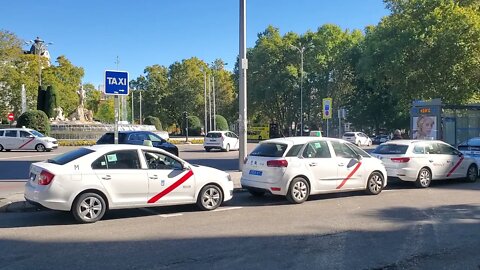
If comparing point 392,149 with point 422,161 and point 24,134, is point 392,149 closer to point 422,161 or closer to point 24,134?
point 422,161

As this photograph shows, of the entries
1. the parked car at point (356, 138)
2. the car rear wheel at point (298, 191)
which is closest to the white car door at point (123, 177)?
the car rear wheel at point (298, 191)

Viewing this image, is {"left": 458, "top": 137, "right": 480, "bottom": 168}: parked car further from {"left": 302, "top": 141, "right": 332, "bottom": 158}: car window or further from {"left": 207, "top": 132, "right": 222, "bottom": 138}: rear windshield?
{"left": 207, "top": 132, "right": 222, "bottom": 138}: rear windshield

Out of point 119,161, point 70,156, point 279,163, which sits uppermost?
point 70,156

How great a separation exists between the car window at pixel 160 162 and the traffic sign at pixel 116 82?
8.79 ft

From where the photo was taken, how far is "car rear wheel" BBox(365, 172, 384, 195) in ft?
39.9

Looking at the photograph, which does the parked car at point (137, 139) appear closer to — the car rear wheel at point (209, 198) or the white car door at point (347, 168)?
the white car door at point (347, 168)

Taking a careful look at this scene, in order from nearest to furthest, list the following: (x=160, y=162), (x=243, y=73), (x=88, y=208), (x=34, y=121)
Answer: (x=88, y=208) < (x=160, y=162) < (x=243, y=73) < (x=34, y=121)

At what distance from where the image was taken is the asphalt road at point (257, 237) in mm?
6082

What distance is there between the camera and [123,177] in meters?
8.78

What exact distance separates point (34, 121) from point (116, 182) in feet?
109

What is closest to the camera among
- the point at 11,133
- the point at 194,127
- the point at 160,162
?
the point at 160,162

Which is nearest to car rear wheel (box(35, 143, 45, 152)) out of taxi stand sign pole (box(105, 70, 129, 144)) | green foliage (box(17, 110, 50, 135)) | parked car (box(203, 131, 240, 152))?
green foliage (box(17, 110, 50, 135))

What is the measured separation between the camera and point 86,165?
8523mm

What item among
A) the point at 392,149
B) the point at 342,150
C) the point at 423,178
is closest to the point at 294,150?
the point at 342,150
